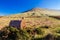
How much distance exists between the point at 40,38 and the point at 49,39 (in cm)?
370

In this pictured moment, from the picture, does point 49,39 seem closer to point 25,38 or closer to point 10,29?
point 25,38

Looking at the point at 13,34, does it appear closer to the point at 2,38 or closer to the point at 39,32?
the point at 2,38

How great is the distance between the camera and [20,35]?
1550 inches

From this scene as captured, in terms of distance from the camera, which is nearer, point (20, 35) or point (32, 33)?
point (20, 35)

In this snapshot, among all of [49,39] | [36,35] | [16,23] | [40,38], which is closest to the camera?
[49,39]

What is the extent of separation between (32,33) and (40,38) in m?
4.91

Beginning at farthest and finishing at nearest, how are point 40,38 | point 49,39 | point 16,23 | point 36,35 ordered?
point 16,23
point 36,35
point 40,38
point 49,39

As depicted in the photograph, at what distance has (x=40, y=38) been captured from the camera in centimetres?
4134

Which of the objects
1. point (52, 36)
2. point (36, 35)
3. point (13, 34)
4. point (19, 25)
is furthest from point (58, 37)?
point (19, 25)

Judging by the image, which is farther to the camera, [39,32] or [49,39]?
[39,32]

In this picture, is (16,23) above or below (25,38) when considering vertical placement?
above

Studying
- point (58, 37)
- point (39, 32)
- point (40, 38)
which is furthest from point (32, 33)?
point (58, 37)

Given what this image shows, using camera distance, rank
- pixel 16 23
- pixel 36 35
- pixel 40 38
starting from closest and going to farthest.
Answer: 1. pixel 40 38
2. pixel 36 35
3. pixel 16 23

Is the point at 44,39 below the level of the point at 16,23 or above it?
below
